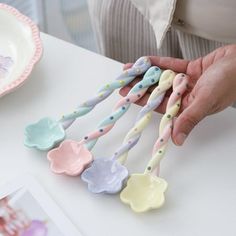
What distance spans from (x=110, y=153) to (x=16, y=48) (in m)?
0.22

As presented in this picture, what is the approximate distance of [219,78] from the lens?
61 cm

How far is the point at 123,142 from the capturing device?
586mm

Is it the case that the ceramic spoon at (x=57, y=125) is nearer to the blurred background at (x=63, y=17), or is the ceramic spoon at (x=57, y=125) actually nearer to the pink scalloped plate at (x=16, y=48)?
the pink scalloped plate at (x=16, y=48)

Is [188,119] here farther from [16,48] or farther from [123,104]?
[16,48]

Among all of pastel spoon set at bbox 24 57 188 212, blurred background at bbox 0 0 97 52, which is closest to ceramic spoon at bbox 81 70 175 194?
pastel spoon set at bbox 24 57 188 212

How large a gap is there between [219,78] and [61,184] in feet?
0.68

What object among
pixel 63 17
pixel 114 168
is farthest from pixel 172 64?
pixel 63 17

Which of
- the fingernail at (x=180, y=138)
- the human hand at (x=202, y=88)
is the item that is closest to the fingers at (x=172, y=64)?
the human hand at (x=202, y=88)

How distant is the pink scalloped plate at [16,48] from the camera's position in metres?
0.66

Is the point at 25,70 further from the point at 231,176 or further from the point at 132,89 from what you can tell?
the point at 231,176

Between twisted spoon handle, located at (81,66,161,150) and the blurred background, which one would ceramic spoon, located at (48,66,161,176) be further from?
the blurred background

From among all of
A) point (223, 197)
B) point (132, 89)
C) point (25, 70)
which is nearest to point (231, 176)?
point (223, 197)

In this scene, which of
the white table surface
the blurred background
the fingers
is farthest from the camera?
the blurred background

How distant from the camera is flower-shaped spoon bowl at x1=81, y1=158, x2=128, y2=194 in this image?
542 millimetres
